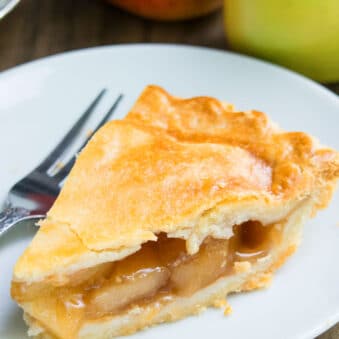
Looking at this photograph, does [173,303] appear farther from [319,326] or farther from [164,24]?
[164,24]

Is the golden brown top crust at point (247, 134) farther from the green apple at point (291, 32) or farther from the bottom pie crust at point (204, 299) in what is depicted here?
the green apple at point (291, 32)

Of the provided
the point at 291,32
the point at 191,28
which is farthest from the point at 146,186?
the point at 191,28

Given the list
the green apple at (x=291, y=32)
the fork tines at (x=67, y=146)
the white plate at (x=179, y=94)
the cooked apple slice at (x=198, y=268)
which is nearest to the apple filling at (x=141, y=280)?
the cooked apple slice at (x=198, y=268)

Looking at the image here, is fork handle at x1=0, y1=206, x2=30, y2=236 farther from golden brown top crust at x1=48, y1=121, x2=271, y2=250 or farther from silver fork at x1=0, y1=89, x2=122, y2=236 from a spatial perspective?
golden brown top crust at x1=48, y1=121, x2=271, y2=250

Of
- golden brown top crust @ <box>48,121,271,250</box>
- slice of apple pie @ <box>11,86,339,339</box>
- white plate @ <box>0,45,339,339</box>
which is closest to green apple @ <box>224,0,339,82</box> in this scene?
white plate @ <box>0,45,339,339</box>

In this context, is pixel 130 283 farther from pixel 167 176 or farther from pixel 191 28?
pixel 191 28

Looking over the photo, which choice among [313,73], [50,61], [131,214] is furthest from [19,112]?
[313,73]

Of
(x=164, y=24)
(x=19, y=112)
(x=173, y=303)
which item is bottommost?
(x=173, y=303)
